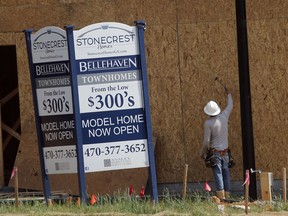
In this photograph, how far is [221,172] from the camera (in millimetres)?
16297

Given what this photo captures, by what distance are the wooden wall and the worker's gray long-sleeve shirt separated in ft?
4.42

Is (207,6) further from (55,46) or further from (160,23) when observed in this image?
(55,46)

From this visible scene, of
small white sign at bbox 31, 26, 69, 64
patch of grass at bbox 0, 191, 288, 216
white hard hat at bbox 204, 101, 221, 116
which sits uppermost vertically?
small white sign at bbox 31, 26, 69, 64

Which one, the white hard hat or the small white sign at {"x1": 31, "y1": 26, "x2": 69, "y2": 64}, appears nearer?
the small white sign at {"x1": 31, "y1": 26, "x2": 69, "y2": 64}

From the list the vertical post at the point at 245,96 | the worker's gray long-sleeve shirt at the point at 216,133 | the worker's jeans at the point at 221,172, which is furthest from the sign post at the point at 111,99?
the worker's gray long-sleeve shirt at the point at 216,133

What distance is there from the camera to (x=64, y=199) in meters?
14.9

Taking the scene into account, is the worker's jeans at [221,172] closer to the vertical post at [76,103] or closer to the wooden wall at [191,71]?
the wooden wall at [191,71]

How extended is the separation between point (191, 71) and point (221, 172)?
236cm

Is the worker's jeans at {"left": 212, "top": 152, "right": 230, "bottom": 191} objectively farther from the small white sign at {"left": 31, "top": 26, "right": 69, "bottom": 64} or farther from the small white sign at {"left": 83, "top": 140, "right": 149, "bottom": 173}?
the small white sign at {"left": 31, "top": 26, "right": 69, "bottom": 64}

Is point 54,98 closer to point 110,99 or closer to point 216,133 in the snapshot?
point 110,99

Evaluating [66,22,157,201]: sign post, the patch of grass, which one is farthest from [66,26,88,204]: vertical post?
the patch of grass

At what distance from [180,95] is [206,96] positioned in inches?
18.7

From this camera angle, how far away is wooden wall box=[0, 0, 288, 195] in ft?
57.7

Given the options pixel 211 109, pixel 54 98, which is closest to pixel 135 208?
pixel 54 98
